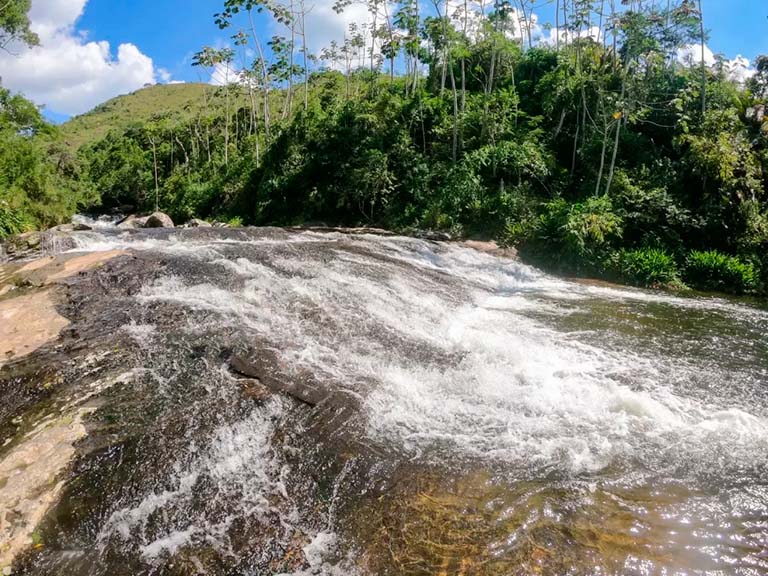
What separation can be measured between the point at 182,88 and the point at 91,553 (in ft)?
313

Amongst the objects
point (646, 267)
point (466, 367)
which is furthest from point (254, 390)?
point (646, 267)

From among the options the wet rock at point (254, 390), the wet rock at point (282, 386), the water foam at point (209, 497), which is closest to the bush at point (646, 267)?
the wet rock at point (282, 386)

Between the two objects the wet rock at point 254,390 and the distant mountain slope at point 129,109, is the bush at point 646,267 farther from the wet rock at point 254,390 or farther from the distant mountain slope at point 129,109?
the distant mountain slope at point 129,109

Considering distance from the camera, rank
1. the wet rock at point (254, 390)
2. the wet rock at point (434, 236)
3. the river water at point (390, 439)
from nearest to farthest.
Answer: the river water at point (390, 439) → the wet rock at point (254, 390) → the wet rock at point (434, 236)

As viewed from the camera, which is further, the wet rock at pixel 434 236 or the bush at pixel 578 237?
the wet rock at pixel 434 236

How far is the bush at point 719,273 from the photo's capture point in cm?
1201

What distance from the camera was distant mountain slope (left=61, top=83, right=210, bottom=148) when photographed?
70.7 m

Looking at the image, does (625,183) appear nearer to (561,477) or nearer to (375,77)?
(561,477)

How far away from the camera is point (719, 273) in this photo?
12.4m

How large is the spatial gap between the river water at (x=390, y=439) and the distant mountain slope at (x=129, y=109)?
72.2 m

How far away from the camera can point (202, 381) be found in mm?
5242

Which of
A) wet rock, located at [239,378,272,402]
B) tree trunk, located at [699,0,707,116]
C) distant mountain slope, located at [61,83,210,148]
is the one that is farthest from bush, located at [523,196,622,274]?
distant mountain slope, located at [61,83,210,148]

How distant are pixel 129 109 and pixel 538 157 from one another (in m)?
83.7

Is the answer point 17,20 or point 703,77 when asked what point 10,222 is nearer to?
point 17,20
